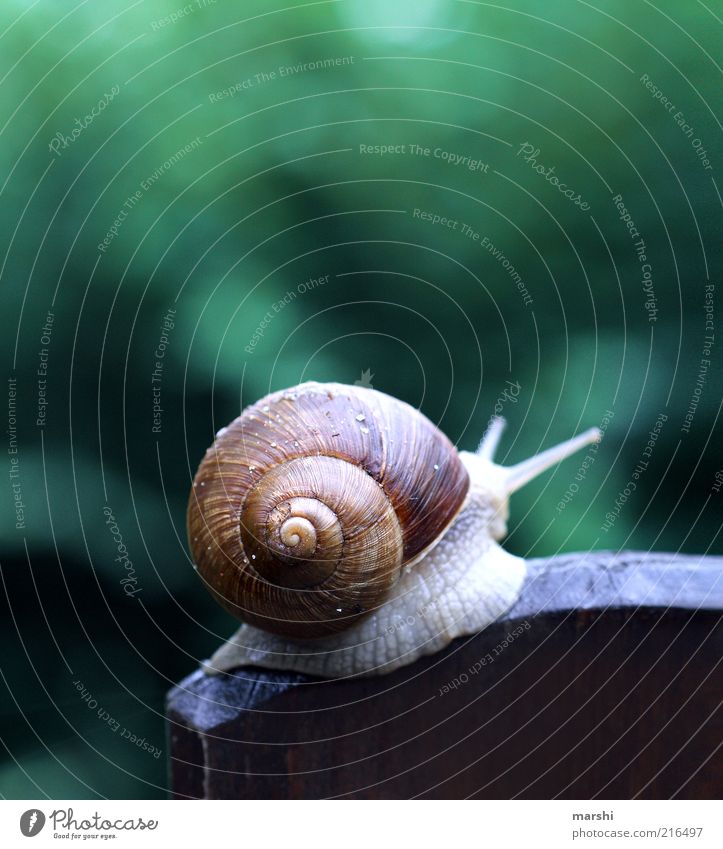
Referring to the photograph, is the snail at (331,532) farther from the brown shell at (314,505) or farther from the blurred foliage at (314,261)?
the blurred foliage at (314,261)

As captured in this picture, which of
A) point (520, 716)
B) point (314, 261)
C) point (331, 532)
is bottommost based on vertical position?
point (520, 716)

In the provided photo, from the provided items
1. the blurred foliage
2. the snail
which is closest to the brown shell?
the snail

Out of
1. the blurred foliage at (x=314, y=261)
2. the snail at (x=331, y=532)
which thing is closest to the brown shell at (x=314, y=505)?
the snail at (x=331, y=532)

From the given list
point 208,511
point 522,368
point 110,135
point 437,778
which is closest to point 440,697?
point 437,778

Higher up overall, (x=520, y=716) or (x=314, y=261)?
(x=314, y=261)

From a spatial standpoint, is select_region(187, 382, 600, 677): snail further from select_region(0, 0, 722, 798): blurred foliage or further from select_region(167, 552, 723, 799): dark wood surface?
select_region(0, 0, 722, 798): blurred foliage

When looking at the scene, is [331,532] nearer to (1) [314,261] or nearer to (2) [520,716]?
(2) [520,716]

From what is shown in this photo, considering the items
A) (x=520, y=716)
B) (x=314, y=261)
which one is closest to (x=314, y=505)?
(x=520, y=716)
